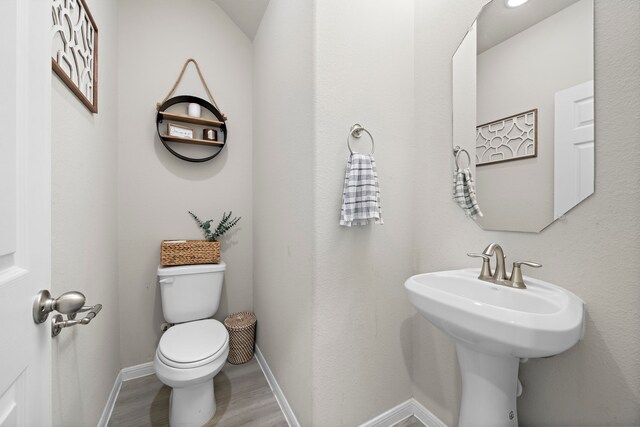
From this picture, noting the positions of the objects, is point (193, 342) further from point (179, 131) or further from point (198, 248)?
point (179, 131)

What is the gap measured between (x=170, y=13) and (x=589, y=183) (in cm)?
255

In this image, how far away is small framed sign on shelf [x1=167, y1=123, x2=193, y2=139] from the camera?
1.72 meters

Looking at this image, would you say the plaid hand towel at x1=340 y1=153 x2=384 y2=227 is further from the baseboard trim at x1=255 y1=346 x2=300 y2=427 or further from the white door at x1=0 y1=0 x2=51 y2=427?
the baseboard trim at x1=255 y1=346 x2=300 y2=427

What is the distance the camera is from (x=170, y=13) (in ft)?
5.88

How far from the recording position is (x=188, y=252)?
168 cm

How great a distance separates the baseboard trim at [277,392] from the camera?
50.9 inches

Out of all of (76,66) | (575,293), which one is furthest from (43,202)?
(575,293)

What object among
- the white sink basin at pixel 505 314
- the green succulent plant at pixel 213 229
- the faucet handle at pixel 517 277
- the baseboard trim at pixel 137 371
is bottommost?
the baseboard trim at pixel 137 371

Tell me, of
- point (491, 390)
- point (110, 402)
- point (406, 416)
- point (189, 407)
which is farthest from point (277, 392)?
point (491, 390)

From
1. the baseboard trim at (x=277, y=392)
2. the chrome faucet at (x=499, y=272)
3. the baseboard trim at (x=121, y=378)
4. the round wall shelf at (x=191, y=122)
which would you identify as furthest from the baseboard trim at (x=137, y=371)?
the chrome faucet at (x=499, y=272)

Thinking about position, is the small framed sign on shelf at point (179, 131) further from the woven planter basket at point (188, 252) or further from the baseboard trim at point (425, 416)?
the baseboard trim at point (425, 416)

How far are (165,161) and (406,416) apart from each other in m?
2.18

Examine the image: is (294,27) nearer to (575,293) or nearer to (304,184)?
(304,184)

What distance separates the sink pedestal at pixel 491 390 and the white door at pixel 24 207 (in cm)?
115
